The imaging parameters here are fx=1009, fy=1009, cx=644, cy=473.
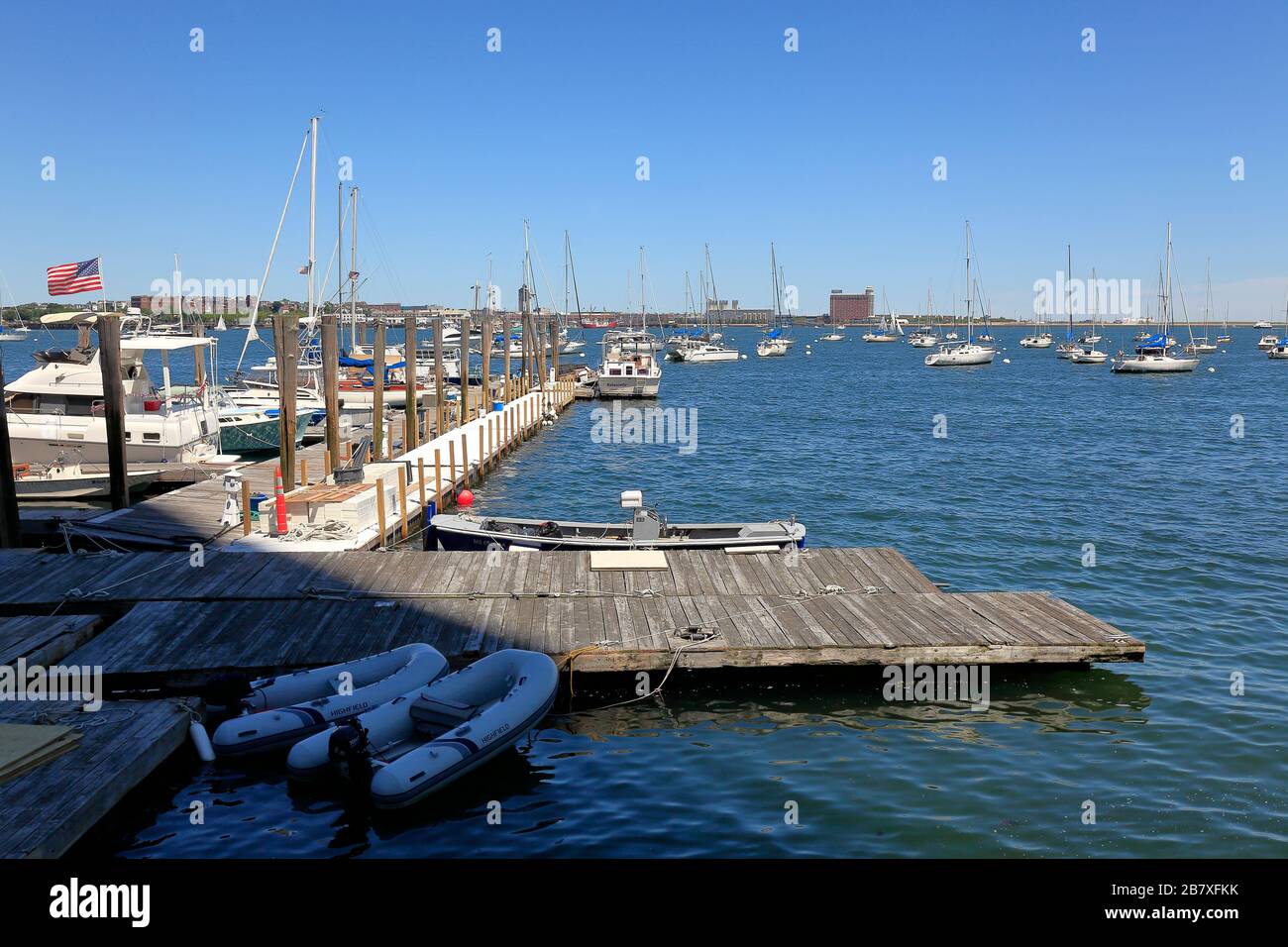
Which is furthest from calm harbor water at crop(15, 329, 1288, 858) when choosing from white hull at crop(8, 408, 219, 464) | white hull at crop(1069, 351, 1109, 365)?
white hull at crop(1069, 351, 1109, 365)

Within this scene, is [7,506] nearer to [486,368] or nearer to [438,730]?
[438,730]

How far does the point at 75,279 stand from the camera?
28.1 metres

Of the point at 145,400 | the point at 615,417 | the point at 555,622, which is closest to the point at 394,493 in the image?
the point at 555,622

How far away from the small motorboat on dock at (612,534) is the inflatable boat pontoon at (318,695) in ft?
21.2

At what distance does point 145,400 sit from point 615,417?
97.3 feet

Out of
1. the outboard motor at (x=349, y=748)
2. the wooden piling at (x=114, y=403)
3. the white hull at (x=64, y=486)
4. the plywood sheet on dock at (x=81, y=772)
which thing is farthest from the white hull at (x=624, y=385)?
the outboard motor at (x=349, y=748)

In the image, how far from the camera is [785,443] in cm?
4684

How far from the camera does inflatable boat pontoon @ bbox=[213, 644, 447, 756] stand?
1140cm

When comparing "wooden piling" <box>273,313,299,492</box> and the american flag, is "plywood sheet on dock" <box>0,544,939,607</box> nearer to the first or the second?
"wooden piling" <box>273,313,299,492</box>

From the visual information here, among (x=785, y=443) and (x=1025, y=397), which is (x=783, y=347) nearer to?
(x=1025, y=397)

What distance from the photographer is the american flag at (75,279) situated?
28016 millimetres

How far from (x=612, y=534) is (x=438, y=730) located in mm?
8791

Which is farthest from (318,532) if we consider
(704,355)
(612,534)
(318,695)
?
(704,355)

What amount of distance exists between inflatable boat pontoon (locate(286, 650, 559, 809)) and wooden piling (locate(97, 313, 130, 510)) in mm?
13503
